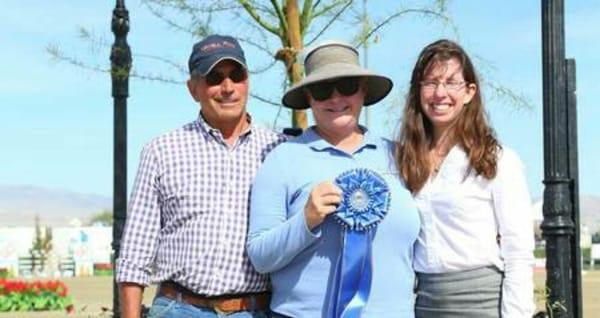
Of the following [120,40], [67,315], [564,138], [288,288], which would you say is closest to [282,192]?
[288,288]

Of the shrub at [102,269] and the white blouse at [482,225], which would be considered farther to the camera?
the shrub at [102,269]

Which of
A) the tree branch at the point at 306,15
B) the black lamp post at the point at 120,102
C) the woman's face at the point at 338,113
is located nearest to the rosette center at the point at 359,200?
the woman's face at the point at 338,113

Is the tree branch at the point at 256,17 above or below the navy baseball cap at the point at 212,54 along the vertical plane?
above

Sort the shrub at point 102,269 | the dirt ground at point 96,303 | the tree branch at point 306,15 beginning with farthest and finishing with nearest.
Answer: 1. the shrub at point 102,269
2. the dirt ground at point 96,303
3. the tree branch at point 306,15

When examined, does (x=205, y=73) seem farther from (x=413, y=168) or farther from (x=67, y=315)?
(x=67, y=315)

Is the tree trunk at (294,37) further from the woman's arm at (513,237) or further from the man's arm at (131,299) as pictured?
the woman's arm at (513,237)

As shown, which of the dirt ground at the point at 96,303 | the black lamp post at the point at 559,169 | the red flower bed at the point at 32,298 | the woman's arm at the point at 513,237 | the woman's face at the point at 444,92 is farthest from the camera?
the red flower bed at the point at 32,298

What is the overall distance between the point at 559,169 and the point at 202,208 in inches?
165

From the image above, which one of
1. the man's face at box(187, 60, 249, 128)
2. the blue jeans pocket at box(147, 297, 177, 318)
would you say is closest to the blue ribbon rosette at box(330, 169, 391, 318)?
the man's face at box(187, 60, 249, 128)

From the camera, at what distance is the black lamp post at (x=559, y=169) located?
739cm

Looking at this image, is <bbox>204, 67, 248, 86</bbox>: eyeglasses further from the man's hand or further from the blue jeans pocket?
the blue jeans pocket

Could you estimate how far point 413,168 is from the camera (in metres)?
3.78

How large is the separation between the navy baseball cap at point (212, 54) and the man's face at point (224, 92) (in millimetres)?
27

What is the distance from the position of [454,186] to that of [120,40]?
6.38m
